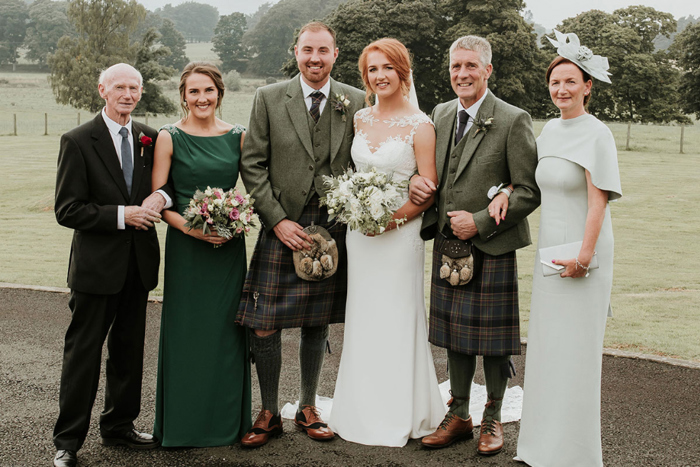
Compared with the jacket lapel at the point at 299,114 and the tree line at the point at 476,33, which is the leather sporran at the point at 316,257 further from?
the tree line at the point at 476,33

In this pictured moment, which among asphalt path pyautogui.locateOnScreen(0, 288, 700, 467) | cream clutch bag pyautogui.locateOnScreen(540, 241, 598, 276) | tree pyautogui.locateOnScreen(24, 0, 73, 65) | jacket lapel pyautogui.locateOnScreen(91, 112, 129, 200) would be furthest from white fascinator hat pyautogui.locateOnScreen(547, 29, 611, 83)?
tree pyautogui.locateOnScreen(24, 0, 73, 65)

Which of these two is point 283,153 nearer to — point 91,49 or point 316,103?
point 316,103

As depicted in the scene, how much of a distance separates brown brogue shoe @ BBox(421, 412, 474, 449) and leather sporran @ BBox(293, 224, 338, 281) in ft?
4.35

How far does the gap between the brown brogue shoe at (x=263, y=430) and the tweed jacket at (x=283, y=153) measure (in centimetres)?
134

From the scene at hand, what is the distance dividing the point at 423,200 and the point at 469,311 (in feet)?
2.63

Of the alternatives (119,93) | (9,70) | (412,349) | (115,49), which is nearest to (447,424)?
(412,349)

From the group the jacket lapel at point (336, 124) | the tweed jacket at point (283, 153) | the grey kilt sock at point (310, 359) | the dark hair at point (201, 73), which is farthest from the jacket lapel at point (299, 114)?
the grey kilt sock at point (310, 359)

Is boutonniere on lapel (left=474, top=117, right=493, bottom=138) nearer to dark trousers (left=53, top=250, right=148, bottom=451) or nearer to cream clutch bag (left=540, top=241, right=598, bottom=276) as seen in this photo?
cream clutch bag (left=540, top=241, right=598, bottom=276)

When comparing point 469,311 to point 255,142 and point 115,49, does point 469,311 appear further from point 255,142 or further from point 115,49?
point 115,49

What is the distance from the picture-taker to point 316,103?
4844 mm

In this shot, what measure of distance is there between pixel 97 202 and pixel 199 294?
0.90m

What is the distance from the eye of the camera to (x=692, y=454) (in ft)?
15.4

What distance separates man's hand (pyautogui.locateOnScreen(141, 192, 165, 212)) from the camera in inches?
176

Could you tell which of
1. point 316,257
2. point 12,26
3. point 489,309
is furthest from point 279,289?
point 12,26
